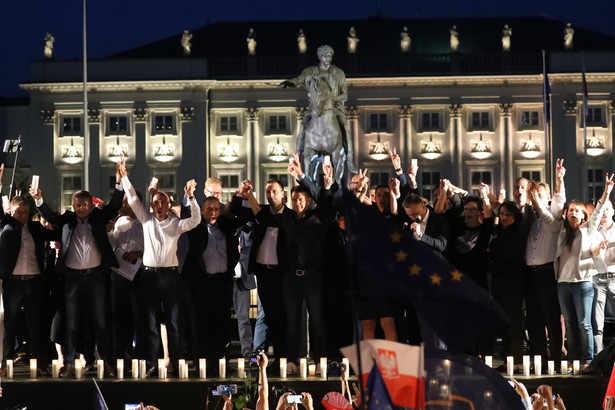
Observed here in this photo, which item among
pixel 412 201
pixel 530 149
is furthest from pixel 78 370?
pixel 530 149

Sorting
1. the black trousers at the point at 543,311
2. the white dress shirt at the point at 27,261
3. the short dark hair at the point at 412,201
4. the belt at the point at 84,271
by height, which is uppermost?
the short dark hair at the point at 412,201

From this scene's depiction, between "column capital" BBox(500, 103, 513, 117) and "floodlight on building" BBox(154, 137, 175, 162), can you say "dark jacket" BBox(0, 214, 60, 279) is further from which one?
"column capital" BBox(500, 103, 513, 117)

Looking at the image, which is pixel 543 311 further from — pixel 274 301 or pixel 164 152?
pixel 164 152

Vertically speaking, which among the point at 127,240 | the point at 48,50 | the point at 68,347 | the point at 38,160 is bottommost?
the point at 68,347

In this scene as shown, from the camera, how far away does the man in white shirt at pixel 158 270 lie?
1383 cm

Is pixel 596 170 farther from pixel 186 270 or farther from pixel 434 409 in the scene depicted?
pixel 434 409

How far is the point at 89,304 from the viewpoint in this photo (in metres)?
14.1

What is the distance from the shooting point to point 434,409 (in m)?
5.93

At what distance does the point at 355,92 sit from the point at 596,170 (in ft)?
43.0

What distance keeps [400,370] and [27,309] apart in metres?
9.12

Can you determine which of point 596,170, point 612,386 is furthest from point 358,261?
point 596,170

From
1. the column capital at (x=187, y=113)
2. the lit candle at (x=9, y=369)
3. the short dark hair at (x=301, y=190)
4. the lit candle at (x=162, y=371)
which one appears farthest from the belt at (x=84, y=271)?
the column capital at (x=187, y=113)

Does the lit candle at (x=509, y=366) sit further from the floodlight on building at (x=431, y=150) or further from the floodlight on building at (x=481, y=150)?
the floodlight on building at (x=481, y=150)

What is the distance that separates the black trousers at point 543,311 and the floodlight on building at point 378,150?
219 ft
